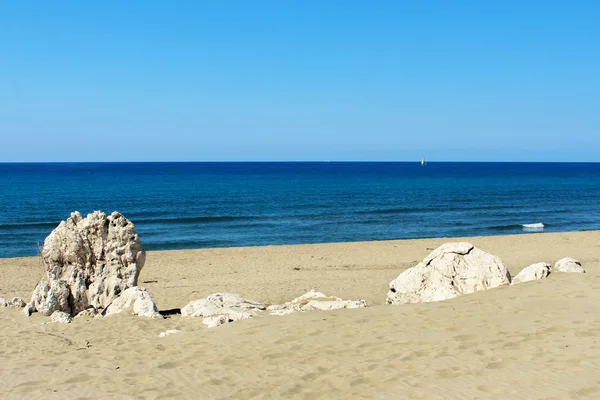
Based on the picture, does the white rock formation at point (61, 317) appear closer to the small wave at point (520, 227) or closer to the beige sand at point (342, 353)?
the beige sand at point (342, 353)

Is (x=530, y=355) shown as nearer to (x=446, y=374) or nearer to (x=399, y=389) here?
(x=446, y=374)

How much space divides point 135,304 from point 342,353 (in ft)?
18.3

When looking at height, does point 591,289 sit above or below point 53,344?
above

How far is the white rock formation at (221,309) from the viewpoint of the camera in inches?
396

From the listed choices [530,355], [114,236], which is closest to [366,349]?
[530,355]

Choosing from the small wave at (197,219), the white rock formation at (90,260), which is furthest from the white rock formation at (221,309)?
the small wave at (197,219)

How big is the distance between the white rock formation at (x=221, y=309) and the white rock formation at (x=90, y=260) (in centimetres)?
213

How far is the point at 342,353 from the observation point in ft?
24.6

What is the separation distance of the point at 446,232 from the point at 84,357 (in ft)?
94.1

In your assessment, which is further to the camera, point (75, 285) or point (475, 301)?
point (75, 285)

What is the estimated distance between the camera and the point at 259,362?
23.9ft

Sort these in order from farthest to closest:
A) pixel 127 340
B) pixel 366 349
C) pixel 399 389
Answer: pixel 127 340 → pixel 366 349 → pixel 399 389

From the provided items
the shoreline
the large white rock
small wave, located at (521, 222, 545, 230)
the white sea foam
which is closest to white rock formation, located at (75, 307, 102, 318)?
the shoreline

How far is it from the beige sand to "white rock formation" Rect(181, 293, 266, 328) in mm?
308
